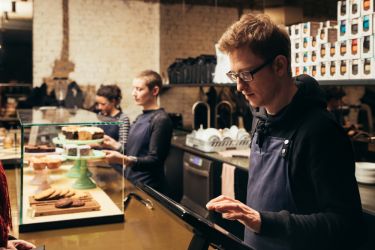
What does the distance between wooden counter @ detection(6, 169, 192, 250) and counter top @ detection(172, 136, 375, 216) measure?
107 centimetres

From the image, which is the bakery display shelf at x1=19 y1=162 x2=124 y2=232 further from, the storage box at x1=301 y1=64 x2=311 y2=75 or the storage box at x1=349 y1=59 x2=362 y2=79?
the storage box at x1=301 y1=64 x2=311 y2=75

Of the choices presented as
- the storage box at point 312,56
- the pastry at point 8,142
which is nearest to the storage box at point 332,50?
the storage box at point 312,56

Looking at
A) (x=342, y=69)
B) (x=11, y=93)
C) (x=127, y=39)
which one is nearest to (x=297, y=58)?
(x=342, y=69)

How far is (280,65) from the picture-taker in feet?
4.73

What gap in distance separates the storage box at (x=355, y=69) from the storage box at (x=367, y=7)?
0.30 metres

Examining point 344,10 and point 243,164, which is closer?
point 344,10

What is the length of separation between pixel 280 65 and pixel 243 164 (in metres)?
2.15

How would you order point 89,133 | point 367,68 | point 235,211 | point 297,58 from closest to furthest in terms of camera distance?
Result: 1. point 235,211
2. point 89,133
3. point 367,68
4. point 297,58

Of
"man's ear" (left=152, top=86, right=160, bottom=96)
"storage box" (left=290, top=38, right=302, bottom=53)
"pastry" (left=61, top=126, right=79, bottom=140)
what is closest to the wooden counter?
"pastry" (left=61, top=126, right=79, bottom=140)

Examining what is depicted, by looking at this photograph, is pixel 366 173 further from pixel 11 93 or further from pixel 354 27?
pixel 11 93

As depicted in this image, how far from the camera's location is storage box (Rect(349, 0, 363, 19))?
2805 mm

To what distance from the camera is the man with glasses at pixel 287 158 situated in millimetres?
1284

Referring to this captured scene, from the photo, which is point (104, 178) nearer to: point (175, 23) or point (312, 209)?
point (312, 209)

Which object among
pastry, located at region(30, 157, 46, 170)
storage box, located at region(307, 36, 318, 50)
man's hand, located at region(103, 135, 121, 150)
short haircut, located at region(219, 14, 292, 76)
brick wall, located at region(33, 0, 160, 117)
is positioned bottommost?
pastry, located at region(30, 157, 46, 170)
